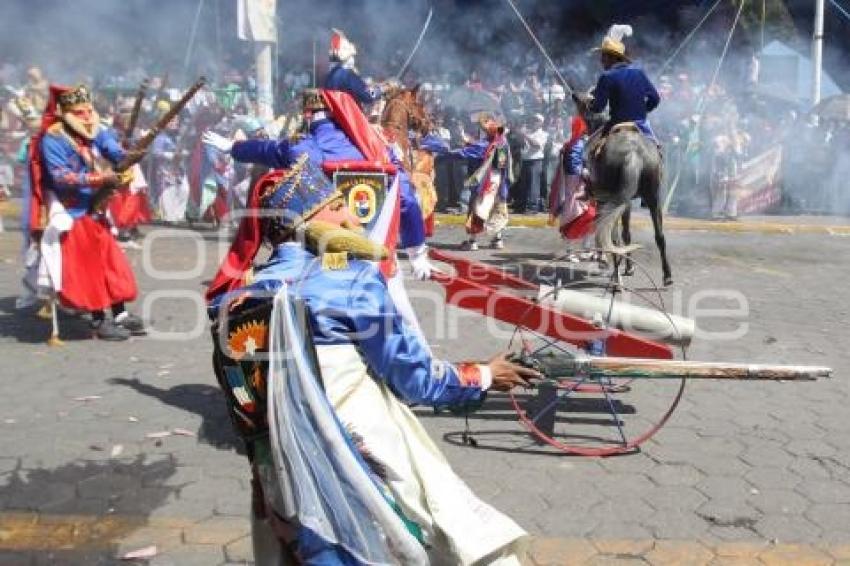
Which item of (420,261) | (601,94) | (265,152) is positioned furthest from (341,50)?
(601,94)

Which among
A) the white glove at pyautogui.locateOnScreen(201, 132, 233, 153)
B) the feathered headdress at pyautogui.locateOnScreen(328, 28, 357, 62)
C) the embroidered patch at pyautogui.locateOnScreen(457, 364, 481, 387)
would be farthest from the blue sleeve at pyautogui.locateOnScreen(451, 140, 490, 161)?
the embroidered patch at pyautogui.locateOnScreen(457, 364, 481, 387)

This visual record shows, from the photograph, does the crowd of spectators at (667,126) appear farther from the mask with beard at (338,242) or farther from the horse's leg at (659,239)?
the mask with beard at (338,242)

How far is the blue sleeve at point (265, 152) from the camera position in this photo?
594cm

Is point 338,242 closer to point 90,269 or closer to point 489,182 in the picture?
point 90,269

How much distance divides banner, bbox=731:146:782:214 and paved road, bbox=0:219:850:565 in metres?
8.17

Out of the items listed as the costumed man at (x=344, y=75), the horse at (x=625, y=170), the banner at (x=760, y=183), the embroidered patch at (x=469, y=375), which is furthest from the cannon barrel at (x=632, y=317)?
the banner at (x=760, y=183)

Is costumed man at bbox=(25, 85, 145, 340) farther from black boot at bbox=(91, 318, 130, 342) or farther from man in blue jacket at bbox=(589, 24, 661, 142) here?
man in blue jacket at bbox=(589, 24, 661, 142)

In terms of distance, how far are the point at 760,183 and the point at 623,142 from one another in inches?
315

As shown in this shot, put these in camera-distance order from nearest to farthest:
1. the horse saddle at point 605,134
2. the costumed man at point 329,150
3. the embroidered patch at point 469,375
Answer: the embroidered patch at point 469,375 → the costumed man at point 329,150 → the horse saddle at point 605,134

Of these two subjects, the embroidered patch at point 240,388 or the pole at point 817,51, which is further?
the pole at point 817,51

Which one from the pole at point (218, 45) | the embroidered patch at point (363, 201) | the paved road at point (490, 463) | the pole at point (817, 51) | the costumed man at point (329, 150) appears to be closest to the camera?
the paved road at point (490, 463)

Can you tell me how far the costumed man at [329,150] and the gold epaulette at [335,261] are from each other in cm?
294

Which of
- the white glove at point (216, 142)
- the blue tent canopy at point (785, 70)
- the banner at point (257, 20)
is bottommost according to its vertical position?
the white glove at point (216, 142)

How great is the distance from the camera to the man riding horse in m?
8.71
